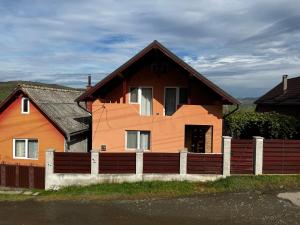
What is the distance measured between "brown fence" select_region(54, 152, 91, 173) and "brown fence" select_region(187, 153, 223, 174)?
441cm

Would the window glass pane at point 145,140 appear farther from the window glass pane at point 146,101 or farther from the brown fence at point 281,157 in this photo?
the brown fence at point 281,157

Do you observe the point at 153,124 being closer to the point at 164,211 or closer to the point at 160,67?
the point at 160,67

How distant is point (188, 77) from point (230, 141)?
433 centimetres

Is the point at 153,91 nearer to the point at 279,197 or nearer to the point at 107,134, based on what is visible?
the point at 107,134

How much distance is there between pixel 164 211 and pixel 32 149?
10430 mm

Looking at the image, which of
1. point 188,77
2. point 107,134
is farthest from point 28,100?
point 188,77

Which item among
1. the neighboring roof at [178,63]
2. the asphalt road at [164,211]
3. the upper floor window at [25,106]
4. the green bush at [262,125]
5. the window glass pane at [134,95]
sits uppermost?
the neighboring roof at [178,63]

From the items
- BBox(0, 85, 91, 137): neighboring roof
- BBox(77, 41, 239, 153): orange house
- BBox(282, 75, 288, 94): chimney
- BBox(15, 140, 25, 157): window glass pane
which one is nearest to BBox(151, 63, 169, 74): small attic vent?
BBox(77, 41, 239, 153): orange house

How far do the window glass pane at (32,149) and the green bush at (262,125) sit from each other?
1049 centimetres

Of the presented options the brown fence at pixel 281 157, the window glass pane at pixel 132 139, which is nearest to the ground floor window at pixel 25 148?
the window glass pane at pixel 132 139

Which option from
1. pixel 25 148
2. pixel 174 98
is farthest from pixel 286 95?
pixel 25 148

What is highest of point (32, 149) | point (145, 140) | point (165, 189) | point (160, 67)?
point (160, 67)

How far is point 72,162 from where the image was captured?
18781 millimetres

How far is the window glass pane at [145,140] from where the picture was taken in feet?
71.0
